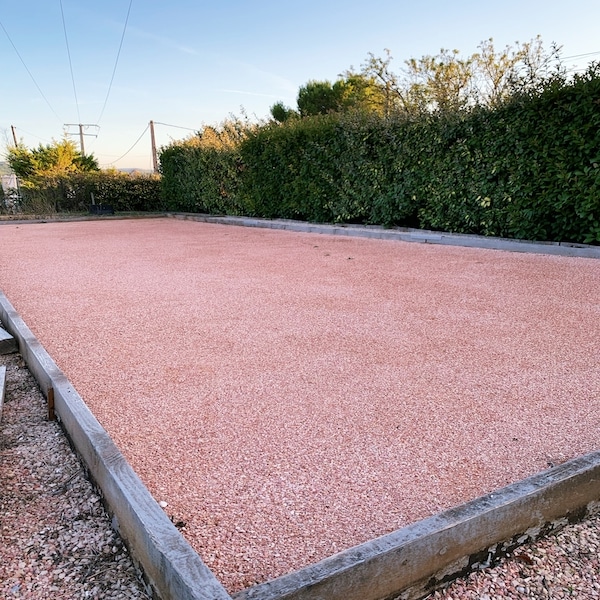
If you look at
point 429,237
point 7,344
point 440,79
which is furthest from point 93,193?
point 7,344

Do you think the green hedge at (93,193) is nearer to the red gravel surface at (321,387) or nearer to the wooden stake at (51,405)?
the red gravel surface at (321,387)

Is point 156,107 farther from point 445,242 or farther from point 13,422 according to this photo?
point 13,422

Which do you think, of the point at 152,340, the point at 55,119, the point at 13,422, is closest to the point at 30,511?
the point at 13,422

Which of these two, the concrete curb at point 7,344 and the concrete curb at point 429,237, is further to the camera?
the concrete curb at point 429,237

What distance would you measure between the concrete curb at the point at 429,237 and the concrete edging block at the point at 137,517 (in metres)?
5.59

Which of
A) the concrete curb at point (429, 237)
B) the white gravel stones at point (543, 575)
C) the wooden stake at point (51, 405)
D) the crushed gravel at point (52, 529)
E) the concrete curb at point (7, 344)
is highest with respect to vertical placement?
the concrete curb at point (429, 237)

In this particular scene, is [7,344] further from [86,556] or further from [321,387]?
[86,556]

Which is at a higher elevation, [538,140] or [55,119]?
[55,119]

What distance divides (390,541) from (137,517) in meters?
0.64

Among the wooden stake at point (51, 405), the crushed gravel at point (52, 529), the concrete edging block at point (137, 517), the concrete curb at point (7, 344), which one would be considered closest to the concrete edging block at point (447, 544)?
the concrete edging block at point (137, 517)

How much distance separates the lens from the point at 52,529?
143 cm

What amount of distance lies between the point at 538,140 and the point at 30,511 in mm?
6359

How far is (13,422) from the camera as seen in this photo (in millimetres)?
2098

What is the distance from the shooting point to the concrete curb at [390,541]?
1.06m
